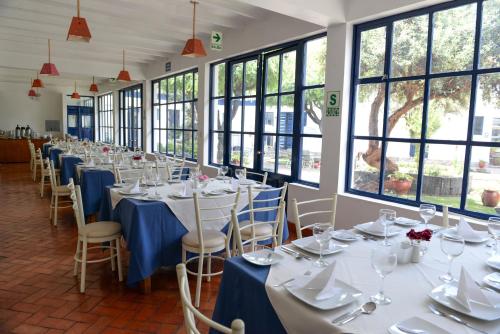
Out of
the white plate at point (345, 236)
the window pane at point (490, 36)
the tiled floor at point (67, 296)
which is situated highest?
the window pane at point (490, 36)

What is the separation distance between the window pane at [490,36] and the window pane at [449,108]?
207 mm

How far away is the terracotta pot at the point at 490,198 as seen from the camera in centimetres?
310

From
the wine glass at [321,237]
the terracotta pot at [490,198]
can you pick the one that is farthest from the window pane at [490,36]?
the wine glass at [321,237]

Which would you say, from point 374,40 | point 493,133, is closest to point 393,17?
point 374,40

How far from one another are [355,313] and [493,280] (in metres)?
0.76

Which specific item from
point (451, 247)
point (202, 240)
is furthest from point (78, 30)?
point (451, 247)

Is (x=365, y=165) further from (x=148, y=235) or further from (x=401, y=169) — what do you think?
(x=148, y=235)

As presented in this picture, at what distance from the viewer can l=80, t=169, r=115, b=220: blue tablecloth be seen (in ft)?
15.7

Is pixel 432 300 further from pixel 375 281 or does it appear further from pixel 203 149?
pixel 203 149

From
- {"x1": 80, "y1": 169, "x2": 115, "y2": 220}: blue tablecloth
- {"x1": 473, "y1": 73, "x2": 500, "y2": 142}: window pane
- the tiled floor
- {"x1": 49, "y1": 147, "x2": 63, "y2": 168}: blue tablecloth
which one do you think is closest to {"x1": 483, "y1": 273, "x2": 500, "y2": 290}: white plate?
the tiled floor

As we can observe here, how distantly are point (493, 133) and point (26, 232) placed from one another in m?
5.26

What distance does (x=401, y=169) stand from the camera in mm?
3855
